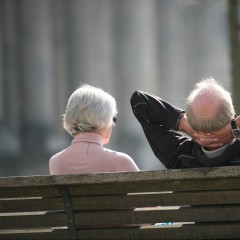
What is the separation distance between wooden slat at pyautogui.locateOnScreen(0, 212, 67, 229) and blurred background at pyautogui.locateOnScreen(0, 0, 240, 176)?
55.0 feet

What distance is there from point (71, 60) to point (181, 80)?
13.5 ft

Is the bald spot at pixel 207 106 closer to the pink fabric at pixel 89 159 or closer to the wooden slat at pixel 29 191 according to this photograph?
the pink fabric at pixel 89 159

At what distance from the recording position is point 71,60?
2447cm

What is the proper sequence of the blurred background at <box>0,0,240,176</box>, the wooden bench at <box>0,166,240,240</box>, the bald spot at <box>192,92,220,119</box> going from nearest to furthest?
the wooden bench at <box>0,166,240,240</box> → the bald spot at <box>192,92,220,119</box> → the blurred background at <box>0,0,240,176</box>

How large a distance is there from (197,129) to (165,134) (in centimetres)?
32

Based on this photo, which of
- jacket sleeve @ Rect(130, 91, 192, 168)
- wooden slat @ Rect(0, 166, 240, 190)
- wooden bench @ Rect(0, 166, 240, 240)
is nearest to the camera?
wooden slat @ Rect(0, 166, 240, 190)

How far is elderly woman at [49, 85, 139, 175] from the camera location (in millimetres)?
4320

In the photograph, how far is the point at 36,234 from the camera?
13.1 ft

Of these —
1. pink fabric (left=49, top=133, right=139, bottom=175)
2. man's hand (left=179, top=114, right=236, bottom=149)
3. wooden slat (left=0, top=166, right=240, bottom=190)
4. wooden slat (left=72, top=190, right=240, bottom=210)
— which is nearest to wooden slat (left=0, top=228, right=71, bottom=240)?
wooden slat (left=72, top=190, right=240, bottom=210)

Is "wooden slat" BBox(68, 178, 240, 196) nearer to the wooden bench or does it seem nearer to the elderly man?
the wooden bench

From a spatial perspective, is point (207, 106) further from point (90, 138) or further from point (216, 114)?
point (90, 138)

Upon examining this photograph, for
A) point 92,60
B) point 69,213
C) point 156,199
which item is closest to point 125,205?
point 156,199

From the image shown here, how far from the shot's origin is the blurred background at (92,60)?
75.2ft

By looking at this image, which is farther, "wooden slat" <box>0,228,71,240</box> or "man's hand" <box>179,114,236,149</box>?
"wooden slat" <box>0,228,71,240</box>
